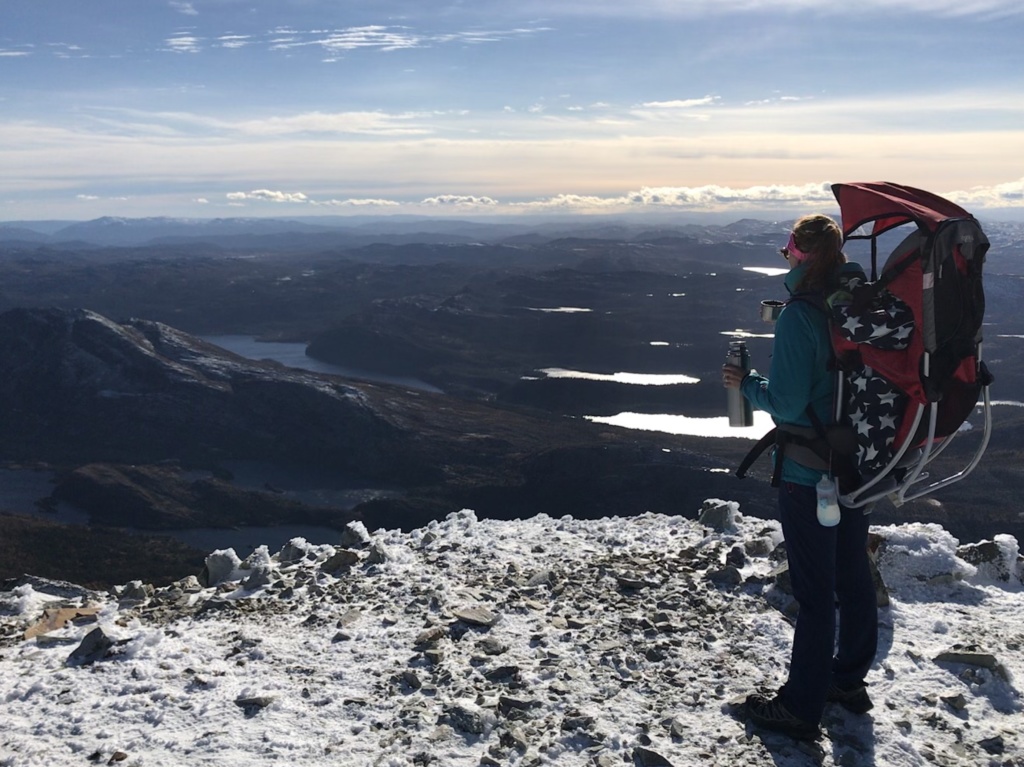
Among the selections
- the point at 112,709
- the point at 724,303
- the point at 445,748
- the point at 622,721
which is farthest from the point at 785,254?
the point at 724,303

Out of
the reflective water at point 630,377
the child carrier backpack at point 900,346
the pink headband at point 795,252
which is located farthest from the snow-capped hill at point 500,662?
the reflective water at point 630,377

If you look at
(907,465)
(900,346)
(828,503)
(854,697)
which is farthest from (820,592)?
(900,346)

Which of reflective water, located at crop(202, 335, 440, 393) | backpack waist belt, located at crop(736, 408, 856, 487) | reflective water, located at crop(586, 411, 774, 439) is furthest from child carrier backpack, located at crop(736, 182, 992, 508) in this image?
reflective water, located at crop(202, 335, 440, 393)

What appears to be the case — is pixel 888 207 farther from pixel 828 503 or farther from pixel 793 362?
pixel 828 503

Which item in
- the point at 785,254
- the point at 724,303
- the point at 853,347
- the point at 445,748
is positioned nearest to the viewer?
the point at 853,347

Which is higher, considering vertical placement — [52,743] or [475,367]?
[52,743]

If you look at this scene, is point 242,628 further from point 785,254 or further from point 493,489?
point 493,489
